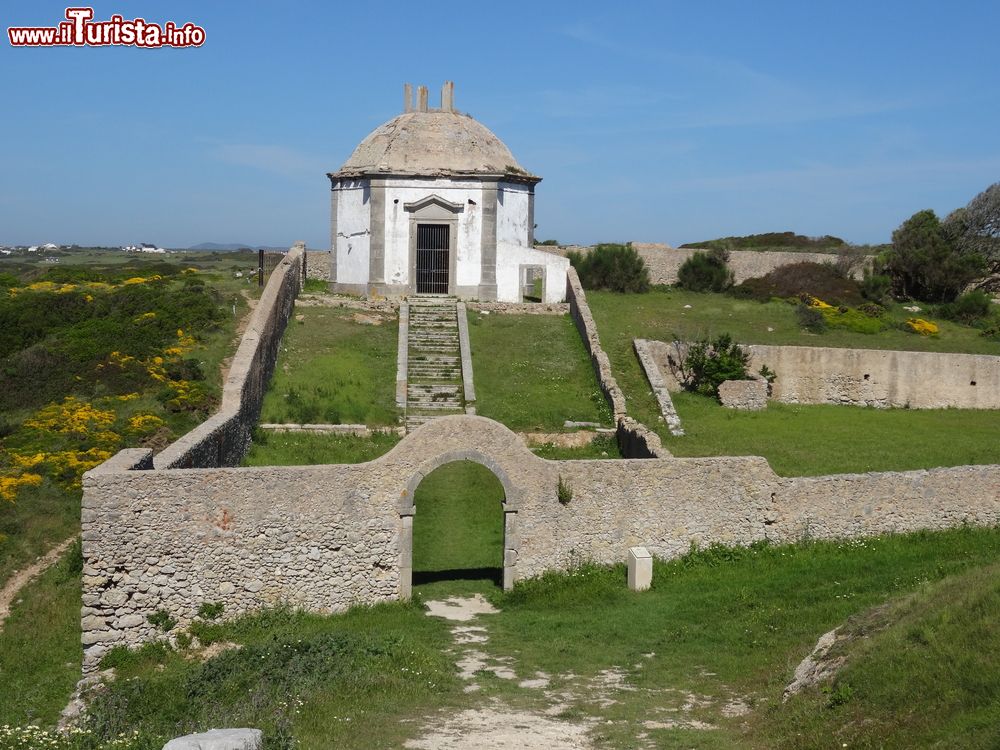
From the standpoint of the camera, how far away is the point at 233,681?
45.1ft

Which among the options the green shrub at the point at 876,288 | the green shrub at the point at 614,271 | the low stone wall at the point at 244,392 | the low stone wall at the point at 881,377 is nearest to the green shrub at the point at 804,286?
the green shrub at the point at 876,288

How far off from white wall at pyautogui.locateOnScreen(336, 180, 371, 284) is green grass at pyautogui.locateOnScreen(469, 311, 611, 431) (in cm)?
438

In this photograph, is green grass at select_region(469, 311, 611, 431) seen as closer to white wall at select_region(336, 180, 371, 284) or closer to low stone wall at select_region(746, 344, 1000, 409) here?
white wall at select_region(336, 180, 371, 284)

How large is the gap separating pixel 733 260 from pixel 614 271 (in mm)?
6817

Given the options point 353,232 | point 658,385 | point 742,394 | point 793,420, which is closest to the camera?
point 793,420

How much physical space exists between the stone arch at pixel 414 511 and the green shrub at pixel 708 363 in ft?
45.0

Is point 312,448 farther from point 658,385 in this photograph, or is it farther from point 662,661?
point 662,661

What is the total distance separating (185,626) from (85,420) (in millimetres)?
11091

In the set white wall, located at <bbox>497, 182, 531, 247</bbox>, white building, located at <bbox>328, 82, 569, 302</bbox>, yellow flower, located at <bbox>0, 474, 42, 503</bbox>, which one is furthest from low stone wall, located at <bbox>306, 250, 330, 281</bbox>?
yellow flower, located at <bbox>0, 474, 42, 503</bbox>

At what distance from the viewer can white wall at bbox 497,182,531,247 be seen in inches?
1452

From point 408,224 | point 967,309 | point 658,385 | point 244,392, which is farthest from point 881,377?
point 244,392

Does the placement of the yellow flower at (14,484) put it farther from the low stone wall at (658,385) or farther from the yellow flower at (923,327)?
the yellow flower at (923,327)

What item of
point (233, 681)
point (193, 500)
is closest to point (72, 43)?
point (193, 500)

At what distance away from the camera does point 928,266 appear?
151 feet
